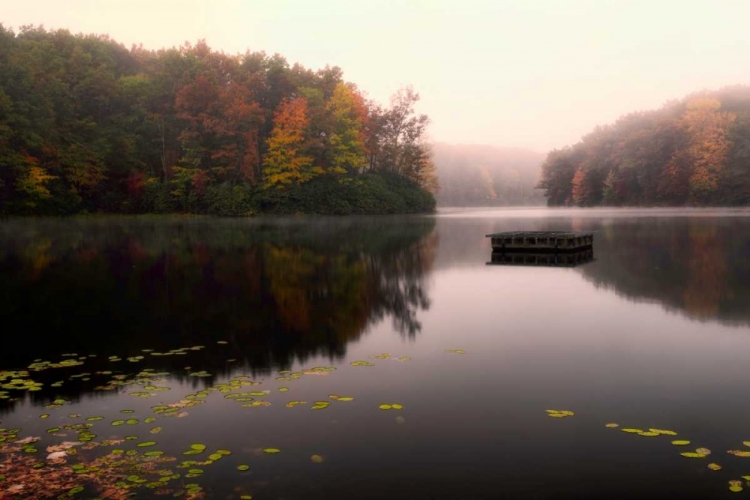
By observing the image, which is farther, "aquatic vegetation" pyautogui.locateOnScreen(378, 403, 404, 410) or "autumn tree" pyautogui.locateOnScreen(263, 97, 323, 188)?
"autumn tree" pyautogui.locateOnScreen(263, 97, 323, 188)

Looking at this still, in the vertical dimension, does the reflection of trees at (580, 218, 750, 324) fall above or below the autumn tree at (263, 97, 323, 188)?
below

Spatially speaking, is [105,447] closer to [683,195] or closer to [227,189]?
[227,189]

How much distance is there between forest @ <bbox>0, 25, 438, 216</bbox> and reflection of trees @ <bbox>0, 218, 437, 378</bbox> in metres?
33.5

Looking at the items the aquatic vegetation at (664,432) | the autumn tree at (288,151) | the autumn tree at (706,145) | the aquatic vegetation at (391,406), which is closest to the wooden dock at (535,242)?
the aquatic vegetation at (391,406)

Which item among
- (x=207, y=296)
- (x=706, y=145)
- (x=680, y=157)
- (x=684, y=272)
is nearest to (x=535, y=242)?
(x=684, y=272)

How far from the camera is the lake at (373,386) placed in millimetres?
7355

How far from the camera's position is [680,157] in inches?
4434

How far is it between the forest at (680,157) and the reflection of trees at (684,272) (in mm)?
75162

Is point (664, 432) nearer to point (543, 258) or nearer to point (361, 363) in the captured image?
point (361, 363)

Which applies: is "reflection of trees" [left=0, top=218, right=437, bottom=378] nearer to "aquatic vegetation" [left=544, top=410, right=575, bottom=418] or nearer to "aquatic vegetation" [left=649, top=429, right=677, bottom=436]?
"aquatic vegetation" [left=544, top=410, right=575, bottom=418]

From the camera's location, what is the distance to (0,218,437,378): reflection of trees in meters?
14.7

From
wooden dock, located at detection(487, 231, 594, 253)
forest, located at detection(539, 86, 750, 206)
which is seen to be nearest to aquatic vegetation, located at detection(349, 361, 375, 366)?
wooden dock, located at detection(487, 231, 594, 253)

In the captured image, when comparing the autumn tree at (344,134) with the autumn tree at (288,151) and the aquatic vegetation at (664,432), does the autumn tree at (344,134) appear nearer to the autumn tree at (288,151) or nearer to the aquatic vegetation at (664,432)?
the autumn tree at (288,151)

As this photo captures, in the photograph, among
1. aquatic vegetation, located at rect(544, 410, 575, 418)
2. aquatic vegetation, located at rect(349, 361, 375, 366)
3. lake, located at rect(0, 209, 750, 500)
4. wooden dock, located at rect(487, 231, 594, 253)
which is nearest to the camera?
lake, located at rect(0, 209, 750, 500)
